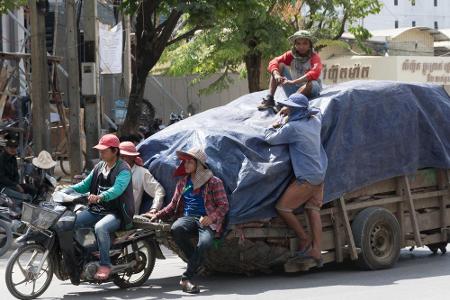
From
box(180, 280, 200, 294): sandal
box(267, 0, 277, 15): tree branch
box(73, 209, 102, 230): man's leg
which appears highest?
box(267, 0, 277, 15): tree branch

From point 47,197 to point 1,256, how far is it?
2.71 m

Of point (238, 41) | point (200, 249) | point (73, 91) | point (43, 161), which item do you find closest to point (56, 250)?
point (200, 249)

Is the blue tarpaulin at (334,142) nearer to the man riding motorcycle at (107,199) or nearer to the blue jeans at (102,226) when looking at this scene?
the man riding motorcycle at (107,199)

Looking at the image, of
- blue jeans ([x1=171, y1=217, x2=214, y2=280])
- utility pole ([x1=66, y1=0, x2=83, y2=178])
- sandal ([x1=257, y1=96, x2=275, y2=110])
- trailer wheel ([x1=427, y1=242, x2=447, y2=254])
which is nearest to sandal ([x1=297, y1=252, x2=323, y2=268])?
blue jeans ([x1=171, y1=217, x2=214, y2=280])

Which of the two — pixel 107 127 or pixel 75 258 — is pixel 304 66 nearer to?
pixel 75 258

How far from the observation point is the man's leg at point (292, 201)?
30.4ft

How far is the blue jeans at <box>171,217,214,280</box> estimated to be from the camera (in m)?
8.73

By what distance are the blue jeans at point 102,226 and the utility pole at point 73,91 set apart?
6442mm

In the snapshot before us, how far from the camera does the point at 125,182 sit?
8758 millimetres

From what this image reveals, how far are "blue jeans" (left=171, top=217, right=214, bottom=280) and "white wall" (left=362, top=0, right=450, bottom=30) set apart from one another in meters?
75.7

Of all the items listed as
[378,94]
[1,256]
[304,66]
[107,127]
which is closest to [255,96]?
[304,66]

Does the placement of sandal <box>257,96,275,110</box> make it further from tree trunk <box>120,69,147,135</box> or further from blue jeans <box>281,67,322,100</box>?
tree trunk <box>120,69,147,135</box>

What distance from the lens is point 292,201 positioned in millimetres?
9258

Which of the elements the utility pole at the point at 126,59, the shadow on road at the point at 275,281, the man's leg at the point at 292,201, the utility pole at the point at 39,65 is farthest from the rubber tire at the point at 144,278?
the utility pole at the point at 126,59
